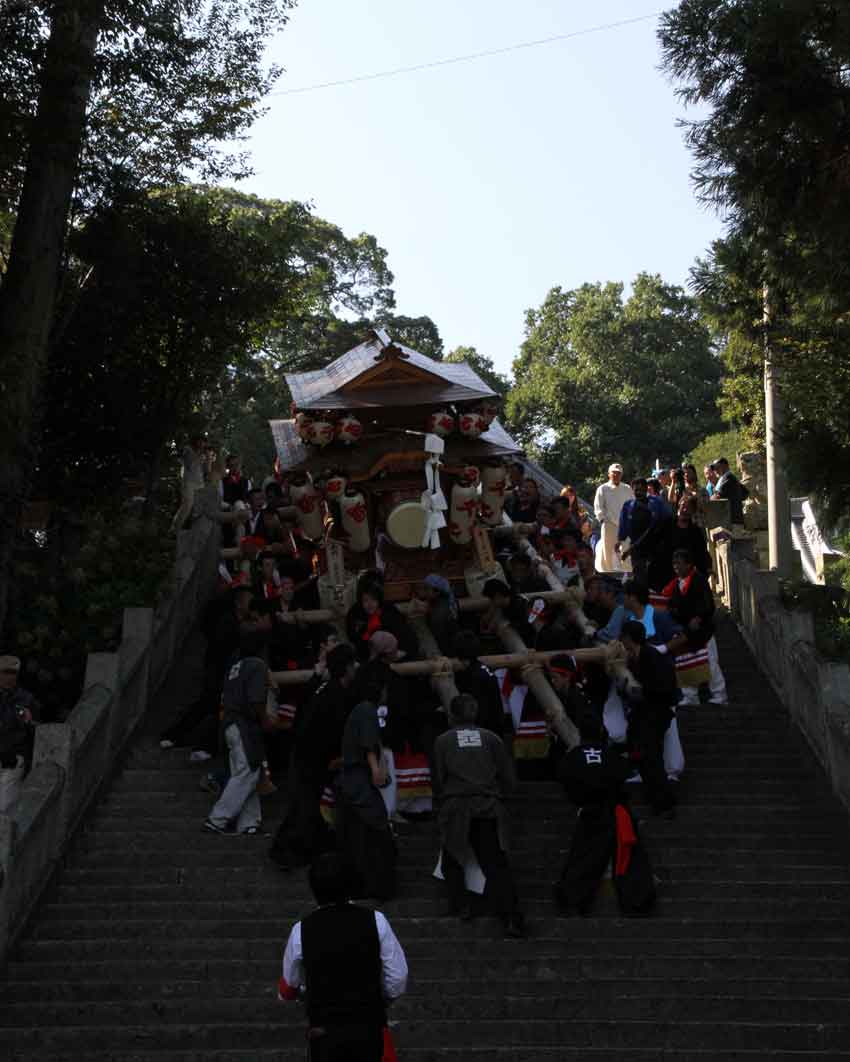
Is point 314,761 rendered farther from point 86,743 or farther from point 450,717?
point 86,743

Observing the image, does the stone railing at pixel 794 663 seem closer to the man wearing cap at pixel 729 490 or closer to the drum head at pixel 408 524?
the man wearing cap at pixel 729 490

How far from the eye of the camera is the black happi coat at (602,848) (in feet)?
36.6

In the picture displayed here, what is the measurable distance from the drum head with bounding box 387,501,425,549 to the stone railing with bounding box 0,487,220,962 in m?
2.31

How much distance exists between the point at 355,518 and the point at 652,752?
16.5 ft

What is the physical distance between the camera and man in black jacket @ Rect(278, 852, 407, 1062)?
700 cm

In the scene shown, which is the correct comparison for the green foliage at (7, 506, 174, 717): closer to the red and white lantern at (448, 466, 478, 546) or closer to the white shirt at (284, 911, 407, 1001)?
the red and white lantern at (448, 466, 478, 546)

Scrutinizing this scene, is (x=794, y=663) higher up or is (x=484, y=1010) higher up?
(x=794, y=663)

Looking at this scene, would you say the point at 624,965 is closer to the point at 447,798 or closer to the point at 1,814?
the point at 447,798

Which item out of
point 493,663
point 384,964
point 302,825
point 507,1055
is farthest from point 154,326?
point 384,964

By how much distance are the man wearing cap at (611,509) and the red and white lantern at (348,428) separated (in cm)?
467

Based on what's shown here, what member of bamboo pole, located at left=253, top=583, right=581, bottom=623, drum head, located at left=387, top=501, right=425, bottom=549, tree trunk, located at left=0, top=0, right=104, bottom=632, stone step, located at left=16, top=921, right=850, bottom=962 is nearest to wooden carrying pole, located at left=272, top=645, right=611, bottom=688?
bamboo pole, located at left=253, top=583, right=581, bottom=623

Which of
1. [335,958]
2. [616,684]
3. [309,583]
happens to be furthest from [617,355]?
[335,958]

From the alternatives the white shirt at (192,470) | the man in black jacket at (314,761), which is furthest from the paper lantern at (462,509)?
the man in black jacket at (314,761)

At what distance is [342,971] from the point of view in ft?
23.1
